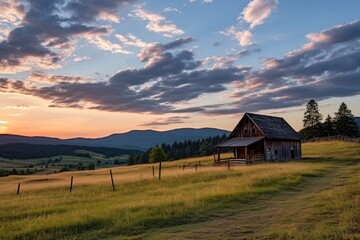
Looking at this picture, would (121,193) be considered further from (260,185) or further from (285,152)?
(285,152)

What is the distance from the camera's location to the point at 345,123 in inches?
3659

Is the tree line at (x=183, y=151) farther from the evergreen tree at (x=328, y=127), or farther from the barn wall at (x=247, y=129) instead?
the barn wall at (x=247, y=129)

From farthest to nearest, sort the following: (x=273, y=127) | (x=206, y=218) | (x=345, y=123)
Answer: (x=345, y=123) < (x=273, y=127) < (x=206, y=218)

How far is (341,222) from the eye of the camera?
438 inches

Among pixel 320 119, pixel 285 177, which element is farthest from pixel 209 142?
pixel 285 177

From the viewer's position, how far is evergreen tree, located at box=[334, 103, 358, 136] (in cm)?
9200

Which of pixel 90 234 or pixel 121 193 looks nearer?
pixel 90 234

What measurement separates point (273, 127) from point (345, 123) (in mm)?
45188

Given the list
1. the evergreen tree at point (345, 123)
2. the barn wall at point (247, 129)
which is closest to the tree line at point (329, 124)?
the evergreen tree at point (345, 123)

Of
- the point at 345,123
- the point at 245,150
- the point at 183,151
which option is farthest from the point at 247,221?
the point at 183,151

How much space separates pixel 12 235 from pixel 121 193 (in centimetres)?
1086

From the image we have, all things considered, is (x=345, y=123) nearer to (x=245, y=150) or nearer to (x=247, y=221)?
(x=245, y=150)

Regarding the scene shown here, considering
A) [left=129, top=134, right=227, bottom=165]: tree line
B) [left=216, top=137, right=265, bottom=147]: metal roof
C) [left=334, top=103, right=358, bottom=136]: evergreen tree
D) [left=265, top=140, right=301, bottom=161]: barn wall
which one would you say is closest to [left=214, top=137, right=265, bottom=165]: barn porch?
[left=216, top=137, right=265, bottom=147]: metal roof

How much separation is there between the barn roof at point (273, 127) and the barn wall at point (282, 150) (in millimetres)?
1020
